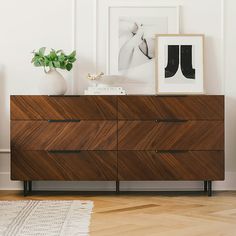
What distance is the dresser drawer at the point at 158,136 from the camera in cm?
466

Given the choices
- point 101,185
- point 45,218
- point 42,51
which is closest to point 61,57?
point 42,51

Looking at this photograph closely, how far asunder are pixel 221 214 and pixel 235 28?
1869mm

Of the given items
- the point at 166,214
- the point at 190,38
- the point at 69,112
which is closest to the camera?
the point at 166,214

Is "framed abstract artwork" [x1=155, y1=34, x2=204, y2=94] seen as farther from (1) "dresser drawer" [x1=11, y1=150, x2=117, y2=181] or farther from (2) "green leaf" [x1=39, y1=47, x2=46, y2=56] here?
(2) "green leaf" [x1=39, y1=47, x2=46, y2=56]

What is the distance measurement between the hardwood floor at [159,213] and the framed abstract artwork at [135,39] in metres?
0.98

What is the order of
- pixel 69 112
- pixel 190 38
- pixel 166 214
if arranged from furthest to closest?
pixel 190 38, pixel 69 112, pixel 166 214

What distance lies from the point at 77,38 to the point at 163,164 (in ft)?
4.32

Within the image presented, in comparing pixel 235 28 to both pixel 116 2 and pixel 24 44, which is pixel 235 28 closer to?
pixel 116 2

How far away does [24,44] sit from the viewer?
5.07 m

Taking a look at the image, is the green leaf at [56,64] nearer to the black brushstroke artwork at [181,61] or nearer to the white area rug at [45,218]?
the black brushstroke artwork at [181,61]

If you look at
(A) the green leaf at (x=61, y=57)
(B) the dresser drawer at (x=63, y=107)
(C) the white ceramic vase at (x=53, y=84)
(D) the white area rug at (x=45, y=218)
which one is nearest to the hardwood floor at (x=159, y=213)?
(D) the white area rug at (x=45, y=218)

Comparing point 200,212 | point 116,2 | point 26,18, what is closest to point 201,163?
point 200,212

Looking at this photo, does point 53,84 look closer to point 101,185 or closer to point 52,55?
point 52,55

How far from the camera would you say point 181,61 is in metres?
4.98
